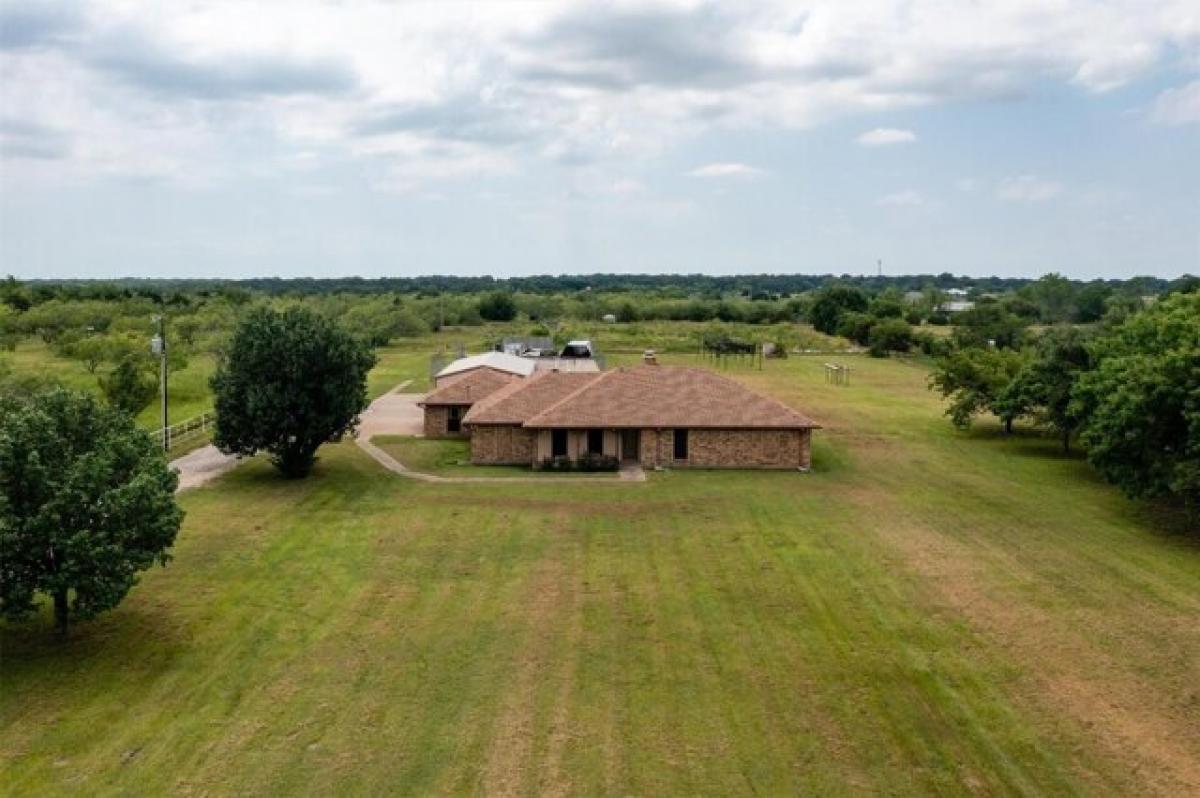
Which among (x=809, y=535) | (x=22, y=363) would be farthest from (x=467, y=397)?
(x=22, y=363)

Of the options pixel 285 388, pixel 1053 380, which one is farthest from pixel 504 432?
pixel 1053 380

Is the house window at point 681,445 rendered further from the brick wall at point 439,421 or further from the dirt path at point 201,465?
the dirt path at point 201,465

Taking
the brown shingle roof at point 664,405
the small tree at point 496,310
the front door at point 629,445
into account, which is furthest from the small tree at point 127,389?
the small tree at point 496,310

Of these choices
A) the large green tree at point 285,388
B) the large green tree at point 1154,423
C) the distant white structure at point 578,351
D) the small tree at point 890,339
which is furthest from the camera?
the small tree at point 890,339

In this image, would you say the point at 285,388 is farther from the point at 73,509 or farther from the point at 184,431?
the point at 73,509

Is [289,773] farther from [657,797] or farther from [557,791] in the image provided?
[657,797]

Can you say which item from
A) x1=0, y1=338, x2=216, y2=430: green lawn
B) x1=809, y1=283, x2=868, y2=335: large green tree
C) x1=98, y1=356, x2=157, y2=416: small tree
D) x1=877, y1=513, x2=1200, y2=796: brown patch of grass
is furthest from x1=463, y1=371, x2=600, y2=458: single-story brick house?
x1=809, y1=283, x2=868, y2=335: large green tree

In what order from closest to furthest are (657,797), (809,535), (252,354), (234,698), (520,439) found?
(657,797) < (234,698) < (809,535) < (252,354) < (520,439)

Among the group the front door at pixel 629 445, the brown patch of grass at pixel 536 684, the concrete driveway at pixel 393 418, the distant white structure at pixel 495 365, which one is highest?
the distant white structure at pixel 495 365
